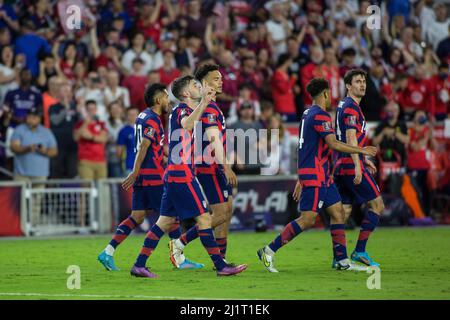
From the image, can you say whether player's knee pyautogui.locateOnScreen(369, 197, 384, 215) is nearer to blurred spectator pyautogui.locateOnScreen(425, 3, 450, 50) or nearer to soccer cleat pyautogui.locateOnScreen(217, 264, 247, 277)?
soccer cleat pyautogui.locateOnScreen(217, 264, 247, 277)

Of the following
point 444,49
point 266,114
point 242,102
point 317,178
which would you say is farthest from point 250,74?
point 317,178

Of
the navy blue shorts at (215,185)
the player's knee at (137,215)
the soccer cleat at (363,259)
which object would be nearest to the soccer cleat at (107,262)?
the player's knee at (137,215)

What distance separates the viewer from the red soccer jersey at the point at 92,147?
69.7 ft

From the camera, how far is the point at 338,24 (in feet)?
87.0

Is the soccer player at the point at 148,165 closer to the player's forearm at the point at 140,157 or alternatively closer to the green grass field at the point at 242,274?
the player's forearm at the point at 140,157

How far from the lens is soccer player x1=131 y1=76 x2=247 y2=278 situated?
12.6 metres

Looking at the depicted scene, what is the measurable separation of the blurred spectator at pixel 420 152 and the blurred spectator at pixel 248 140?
3.55 meters

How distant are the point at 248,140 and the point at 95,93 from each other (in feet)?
10.9

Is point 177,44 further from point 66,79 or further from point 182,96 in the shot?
point 182,96

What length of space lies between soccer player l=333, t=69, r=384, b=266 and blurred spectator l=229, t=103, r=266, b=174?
293 inches

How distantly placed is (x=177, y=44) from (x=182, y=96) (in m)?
11.1

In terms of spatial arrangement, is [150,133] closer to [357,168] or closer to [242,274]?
[242,274]

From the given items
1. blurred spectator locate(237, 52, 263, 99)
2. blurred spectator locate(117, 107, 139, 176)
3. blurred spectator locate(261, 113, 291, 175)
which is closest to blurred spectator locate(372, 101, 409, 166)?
blurred spectator locate(261, 113, 291, 175)
